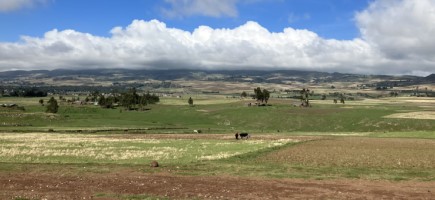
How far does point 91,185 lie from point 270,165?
17.6 m

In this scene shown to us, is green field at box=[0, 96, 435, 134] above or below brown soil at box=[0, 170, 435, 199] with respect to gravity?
below

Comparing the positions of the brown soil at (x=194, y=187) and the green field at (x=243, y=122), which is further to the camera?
the green field at (x=243, y=122)

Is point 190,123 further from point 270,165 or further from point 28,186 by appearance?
point 28,186

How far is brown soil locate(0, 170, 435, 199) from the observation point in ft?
88.7

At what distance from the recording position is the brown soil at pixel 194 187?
27.0 m

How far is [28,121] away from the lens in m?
127

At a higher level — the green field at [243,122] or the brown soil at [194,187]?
the brown soil at [194,187]

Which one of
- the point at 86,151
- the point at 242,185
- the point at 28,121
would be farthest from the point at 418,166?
the point at 28,121

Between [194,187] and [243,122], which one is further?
[243,122]

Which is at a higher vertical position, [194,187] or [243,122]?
[194,187]

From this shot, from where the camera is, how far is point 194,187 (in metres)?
29.8

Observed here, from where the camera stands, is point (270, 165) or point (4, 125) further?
point (4, 125)

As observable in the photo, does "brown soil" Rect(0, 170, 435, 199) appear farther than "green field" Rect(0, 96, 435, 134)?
No

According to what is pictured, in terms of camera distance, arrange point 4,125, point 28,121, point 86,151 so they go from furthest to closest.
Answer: point 28,121 < point 4,125 < point 86,151
